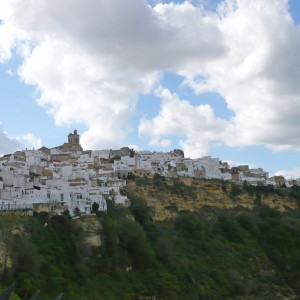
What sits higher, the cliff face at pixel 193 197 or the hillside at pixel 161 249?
the cliff face at pixel 193 197

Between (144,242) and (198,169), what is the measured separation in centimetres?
2355

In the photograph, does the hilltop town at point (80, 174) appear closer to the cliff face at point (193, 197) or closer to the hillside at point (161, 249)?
the hillside at point (161, 249)

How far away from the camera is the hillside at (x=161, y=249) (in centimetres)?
2372

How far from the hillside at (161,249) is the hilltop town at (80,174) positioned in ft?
4.79

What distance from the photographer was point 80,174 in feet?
131

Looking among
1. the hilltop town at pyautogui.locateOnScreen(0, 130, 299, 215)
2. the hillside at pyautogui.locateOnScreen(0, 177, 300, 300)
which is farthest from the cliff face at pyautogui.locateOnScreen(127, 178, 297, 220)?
the hilltop town at pyautogui.locateOnScreen(0, 130, 299, 215)

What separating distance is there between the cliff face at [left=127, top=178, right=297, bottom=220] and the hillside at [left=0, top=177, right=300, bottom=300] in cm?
11

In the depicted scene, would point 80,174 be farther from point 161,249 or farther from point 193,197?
point 161,249

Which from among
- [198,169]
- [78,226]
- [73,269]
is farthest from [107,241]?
[198,169]

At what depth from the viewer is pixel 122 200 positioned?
116 feet

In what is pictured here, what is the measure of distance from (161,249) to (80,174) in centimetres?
1158

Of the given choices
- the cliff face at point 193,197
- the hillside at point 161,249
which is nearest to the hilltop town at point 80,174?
the hillside at point 161,249

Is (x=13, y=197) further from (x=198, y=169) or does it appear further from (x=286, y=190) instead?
(x=286, y=190)

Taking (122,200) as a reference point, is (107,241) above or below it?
below
